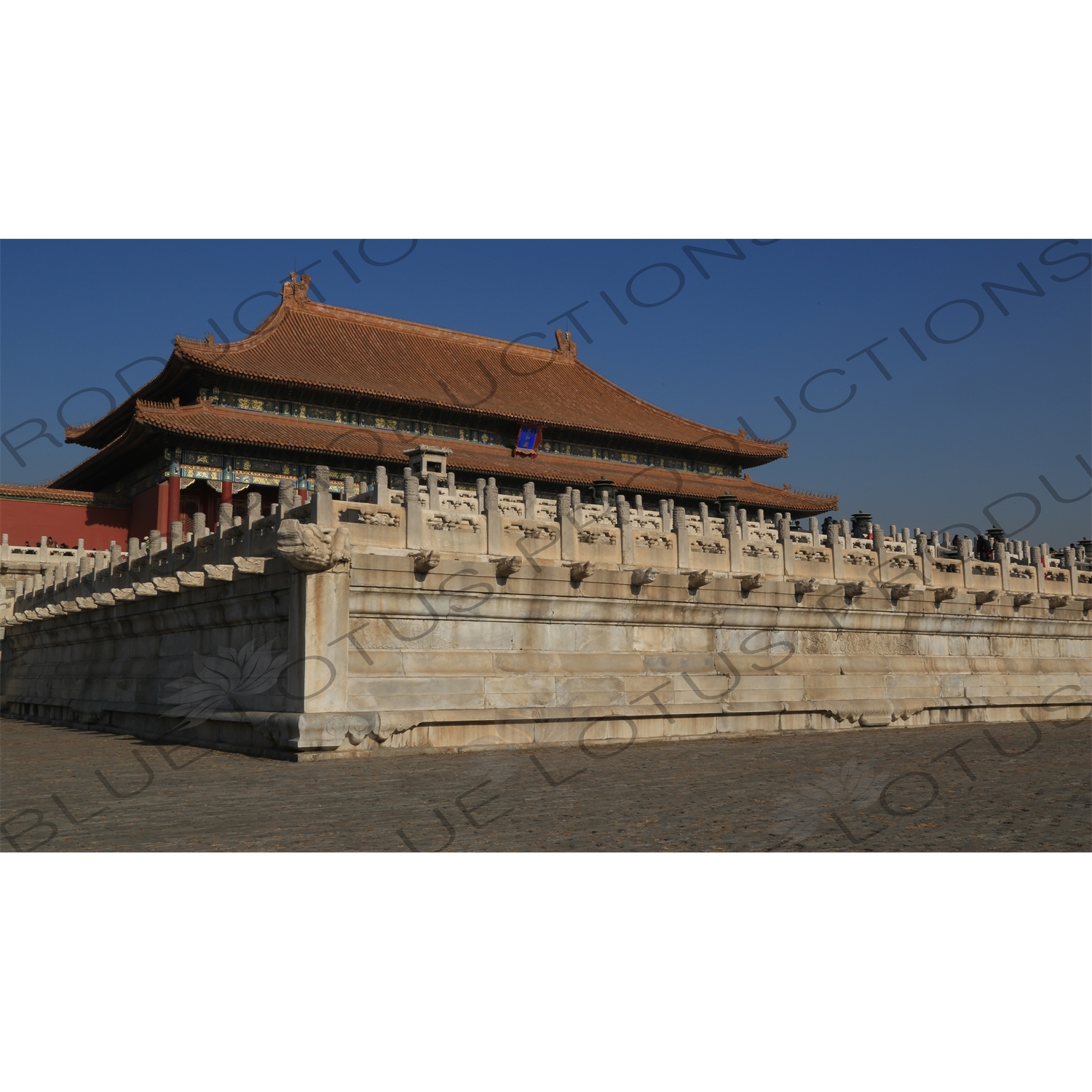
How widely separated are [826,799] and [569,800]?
2126 mm

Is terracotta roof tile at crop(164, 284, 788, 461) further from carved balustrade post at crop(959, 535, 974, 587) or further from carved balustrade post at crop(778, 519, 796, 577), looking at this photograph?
carved balustrade post at crop(778, 519, 796, 577)

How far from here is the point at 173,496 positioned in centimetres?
3064

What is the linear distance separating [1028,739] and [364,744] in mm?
9732

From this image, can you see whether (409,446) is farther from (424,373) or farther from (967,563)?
(967,563)

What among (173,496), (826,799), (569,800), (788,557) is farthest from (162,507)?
(826,799)

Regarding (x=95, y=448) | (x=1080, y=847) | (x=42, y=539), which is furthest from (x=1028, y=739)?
(x=95, y=448)

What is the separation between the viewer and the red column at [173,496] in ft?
99.9

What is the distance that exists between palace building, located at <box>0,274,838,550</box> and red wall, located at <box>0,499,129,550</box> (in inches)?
1.7

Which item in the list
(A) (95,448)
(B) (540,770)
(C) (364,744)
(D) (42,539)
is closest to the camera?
(B) (540,770)

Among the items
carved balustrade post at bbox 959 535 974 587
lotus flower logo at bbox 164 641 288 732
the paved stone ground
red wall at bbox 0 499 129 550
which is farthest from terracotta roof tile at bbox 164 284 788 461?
the paved stone ground

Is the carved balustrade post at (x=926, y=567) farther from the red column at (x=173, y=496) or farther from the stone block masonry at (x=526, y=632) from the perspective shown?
the red column at (x=173, y=496)

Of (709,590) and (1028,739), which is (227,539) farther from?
(1028,739)

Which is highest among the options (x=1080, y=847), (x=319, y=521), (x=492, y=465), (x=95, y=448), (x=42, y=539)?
(x=95, y=448)

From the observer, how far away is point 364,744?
12.2 m
